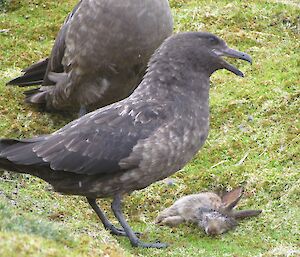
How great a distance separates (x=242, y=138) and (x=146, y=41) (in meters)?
1.76

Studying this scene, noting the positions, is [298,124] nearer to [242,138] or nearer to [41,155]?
[242,138]

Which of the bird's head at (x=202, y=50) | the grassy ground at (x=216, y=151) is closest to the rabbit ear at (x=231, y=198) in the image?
the grassy ground at (x=216, y=151)

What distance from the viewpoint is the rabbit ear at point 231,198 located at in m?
7.74

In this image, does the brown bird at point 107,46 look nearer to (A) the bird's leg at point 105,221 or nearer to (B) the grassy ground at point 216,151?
(B) the grassy ground at point 216,151

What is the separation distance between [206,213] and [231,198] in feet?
1.67

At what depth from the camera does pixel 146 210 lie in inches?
324

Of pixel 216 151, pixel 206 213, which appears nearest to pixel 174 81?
pixel 206 213

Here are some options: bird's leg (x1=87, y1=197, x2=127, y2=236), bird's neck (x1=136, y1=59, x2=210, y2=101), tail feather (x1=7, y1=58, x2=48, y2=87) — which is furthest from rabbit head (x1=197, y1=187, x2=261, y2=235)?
tail feather (x1=7, y1=58, x2=48, y2=87)

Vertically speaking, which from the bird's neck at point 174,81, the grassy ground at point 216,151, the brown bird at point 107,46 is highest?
the bird's neck at point 174,81

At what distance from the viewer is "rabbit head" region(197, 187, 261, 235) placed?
24.3ft

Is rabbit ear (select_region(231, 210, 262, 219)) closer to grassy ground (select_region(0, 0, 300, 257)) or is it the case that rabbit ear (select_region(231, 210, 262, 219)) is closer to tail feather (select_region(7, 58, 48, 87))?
grassy ground (select_region(0, 0, 300, 257))

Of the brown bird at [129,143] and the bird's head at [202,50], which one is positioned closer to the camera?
the brown bird at [129,143]

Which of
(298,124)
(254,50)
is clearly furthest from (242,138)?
(254,50)

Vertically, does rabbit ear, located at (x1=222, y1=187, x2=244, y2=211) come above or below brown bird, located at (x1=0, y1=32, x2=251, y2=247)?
below
